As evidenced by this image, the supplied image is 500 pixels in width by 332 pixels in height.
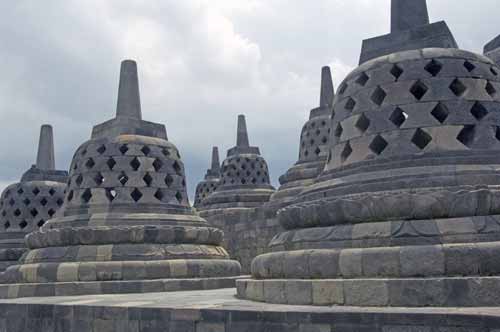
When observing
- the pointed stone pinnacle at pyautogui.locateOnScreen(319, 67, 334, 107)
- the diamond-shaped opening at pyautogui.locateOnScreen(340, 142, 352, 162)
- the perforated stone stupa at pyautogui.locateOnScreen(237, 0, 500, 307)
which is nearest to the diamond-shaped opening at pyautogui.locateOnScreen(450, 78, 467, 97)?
the perforated stone stupa at pyautogui.locateOnScreen(237, 0, 500, 307)

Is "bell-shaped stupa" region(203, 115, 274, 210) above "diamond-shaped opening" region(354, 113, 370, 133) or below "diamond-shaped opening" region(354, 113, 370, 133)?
above

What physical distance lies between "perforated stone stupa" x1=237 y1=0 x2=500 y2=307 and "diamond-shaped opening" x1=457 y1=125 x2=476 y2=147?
0.04ft

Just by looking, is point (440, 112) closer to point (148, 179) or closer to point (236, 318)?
point (236, 318)

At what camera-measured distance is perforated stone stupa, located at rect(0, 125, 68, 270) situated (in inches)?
608

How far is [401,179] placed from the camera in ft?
21.8

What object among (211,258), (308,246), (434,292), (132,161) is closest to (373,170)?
(308,246)

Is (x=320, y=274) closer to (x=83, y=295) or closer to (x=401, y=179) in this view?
(x=401, y=179)

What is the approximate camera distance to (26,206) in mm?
15828

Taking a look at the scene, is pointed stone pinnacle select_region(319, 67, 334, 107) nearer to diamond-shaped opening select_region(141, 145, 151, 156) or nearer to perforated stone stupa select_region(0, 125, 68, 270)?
perforated stone stupa select_region(0, 125, 68, 270)

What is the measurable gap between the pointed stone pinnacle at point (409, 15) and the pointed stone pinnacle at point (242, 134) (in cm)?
1548

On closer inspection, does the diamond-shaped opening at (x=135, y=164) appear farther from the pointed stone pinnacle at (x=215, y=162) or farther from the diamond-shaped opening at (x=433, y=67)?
the pointed stone pinnacle at (x=215, y=162)

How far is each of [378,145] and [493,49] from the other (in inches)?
187

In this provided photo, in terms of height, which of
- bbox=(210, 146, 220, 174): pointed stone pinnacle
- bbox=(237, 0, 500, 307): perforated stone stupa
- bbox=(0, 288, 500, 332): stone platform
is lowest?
bbox=(0, 288, 500, 332): stone platform

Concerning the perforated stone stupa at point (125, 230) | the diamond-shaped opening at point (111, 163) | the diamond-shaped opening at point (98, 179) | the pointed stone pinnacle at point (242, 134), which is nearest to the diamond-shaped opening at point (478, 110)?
the perforated stone stupa at point (125, 230)
